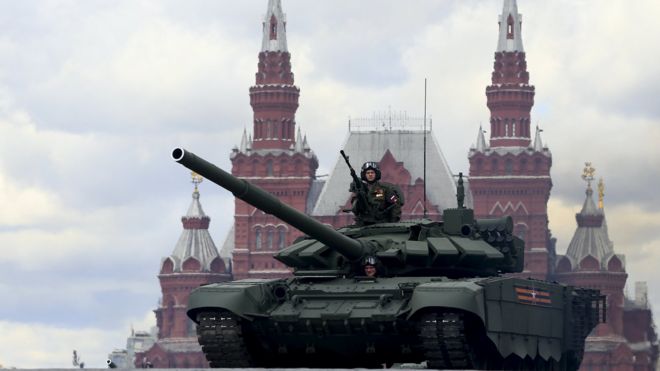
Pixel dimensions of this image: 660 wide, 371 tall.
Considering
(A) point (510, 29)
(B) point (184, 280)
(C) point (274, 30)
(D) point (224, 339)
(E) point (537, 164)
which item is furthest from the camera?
(B) point (184, 280)

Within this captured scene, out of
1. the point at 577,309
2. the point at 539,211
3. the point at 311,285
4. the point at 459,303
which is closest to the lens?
the point at 459,303

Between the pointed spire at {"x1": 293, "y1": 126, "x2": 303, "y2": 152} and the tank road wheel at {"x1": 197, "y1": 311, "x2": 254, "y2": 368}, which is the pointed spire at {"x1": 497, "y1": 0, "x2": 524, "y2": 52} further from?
the tank road wheel at {"x1": 197, "y1": 311, "x2": 254, "y2": 368}

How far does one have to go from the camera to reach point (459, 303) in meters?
26.0

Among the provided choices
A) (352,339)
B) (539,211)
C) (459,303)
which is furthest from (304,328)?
(539,211)

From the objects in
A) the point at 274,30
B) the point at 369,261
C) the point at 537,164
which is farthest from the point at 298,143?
the point at 369,261

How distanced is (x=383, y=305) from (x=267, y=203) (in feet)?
6.79

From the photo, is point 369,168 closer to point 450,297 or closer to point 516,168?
point 450,297

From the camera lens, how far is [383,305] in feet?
87.9

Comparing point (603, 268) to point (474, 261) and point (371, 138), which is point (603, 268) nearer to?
point (371, 138)

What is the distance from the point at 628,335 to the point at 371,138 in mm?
22156

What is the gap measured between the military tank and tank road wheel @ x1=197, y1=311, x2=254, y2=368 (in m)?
0.01

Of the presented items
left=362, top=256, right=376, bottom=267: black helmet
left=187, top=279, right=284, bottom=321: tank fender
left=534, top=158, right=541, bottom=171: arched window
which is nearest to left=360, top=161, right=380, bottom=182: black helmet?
left=362, top=256, right=376, bottom=267: black helmet

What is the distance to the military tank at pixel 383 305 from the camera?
2620 cm

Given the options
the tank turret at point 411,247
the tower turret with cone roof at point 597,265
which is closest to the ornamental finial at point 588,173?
the tower turret with cone roof at point 597,265
